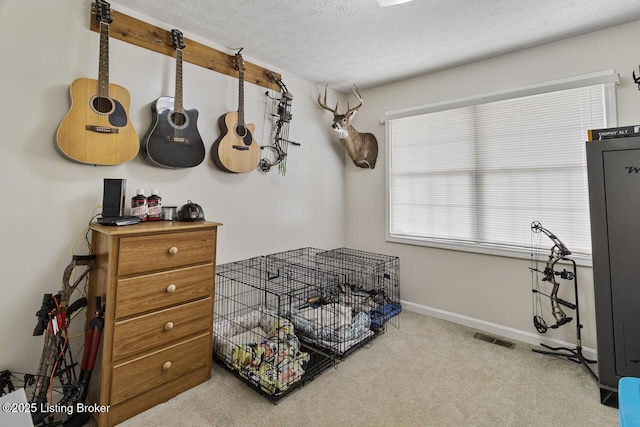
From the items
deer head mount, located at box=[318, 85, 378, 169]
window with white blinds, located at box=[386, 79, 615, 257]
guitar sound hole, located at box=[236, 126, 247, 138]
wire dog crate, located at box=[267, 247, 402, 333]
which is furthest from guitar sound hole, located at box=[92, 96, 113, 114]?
window with white blinds, located at box=[386, 79, 615, 257]

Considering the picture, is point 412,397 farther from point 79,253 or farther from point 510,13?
point 510,13

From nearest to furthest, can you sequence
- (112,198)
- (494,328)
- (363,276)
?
(112,198)
(494,328)
(363,276)

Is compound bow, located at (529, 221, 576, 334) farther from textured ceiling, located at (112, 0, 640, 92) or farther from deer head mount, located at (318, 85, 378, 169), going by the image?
deer head mount, located at (318, 85, 378, 169)

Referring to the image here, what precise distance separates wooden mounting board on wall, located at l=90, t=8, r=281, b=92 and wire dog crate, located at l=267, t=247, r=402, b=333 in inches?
72.6

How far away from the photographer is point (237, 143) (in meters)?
2.59

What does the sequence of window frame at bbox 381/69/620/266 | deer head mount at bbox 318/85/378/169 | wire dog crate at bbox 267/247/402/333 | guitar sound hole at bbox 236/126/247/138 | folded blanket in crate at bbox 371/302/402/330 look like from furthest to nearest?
1. deer head mount at bbox 318/85/378/169
2. wire dog crate at bbox 267/247/402/333
3. folded blanket in crate at bbox 371/302/402/330
4. guitar sound hole at bbox 236/126/247/138
5. window frame at bbox 381/69/620/266

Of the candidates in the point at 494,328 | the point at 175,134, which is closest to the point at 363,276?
the point at 494,328

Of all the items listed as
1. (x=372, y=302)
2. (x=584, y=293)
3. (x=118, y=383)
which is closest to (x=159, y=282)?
(x=118, y=383)

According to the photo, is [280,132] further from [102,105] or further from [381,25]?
[102,105]

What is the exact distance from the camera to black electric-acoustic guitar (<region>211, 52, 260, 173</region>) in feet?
8.21

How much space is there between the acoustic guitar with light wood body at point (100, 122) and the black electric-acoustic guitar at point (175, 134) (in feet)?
0.46

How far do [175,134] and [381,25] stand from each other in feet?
6.05

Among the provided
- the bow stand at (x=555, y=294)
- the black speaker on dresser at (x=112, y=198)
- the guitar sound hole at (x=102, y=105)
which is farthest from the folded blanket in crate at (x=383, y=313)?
the guitar sound hole at (x=102, y=105)

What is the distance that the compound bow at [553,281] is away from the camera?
7.68 feet
